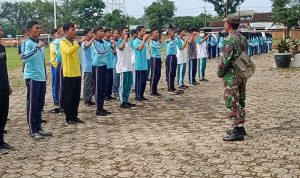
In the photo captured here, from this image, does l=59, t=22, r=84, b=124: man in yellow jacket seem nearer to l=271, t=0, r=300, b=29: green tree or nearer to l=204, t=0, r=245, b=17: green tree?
l=271, t=0, r=300, b=29: green tree

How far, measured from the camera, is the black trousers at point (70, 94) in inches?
263

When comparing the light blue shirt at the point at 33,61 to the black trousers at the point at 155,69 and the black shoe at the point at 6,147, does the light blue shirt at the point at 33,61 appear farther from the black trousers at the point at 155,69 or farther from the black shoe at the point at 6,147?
the black trousers at the point at 155,69

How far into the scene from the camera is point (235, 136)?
18.5 ft

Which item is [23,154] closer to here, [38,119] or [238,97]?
[38,119]

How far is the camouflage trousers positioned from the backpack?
0.34 ft

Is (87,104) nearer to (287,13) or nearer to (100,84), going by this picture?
(100,84)

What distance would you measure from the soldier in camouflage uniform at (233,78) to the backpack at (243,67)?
49 millimetres

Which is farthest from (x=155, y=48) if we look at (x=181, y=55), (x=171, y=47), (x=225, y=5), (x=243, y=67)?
(x=225, y=5)

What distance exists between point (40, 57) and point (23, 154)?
1.54 meters

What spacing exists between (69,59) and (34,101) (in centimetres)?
103

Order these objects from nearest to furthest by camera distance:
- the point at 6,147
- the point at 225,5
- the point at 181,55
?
the point at 6,147
the point at 181,55
the point at 225,5

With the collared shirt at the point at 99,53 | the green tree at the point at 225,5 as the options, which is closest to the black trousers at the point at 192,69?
the collared shirt at the point at 99,53

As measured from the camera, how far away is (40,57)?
604cm

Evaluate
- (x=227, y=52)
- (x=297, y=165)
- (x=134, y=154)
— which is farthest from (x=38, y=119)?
(x=297, y=165)
